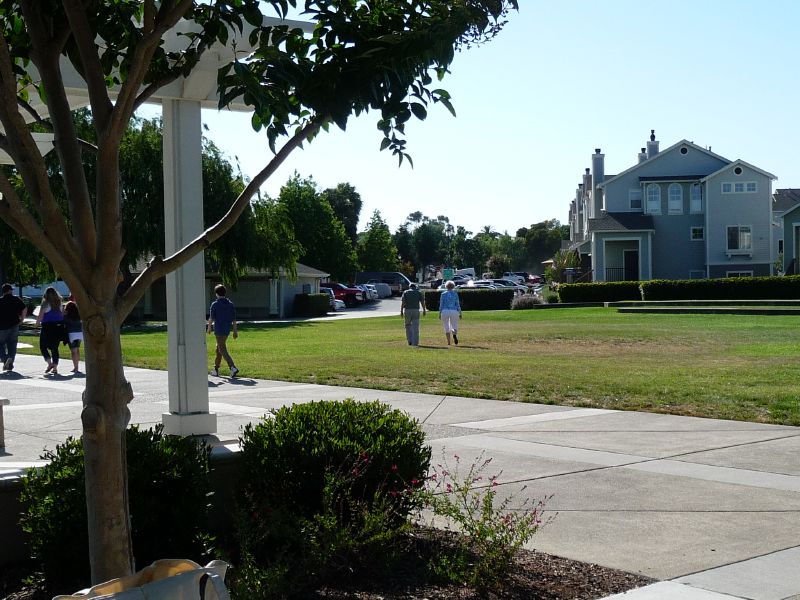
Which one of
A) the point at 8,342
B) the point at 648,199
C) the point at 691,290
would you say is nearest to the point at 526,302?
the point at 691,290

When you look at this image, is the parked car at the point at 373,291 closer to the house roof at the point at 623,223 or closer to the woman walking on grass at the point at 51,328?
the house roof at the point at 623,223

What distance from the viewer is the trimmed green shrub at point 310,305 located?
5912 centimetres

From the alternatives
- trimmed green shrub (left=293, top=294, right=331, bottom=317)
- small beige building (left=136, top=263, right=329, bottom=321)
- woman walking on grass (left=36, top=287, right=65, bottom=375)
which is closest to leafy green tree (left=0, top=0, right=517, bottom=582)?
woman walking on grass (left=36, top=287, right=65, bottom=375)

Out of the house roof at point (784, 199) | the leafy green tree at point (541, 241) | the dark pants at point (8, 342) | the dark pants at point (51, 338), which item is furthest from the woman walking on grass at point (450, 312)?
the leafy green tree at point (541, 241)

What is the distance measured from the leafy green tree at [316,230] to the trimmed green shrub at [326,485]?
8055 cm

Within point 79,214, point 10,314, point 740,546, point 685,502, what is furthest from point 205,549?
point 10,314

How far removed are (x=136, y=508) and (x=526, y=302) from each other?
47.0m

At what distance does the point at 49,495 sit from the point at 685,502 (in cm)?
459

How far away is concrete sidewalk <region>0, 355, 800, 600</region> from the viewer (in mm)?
5500

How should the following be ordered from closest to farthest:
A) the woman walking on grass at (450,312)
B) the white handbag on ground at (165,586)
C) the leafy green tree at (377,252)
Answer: the white handbag on ground at (165,586) → the woman walking on grass at (450,312) → the leafy green tree at (377,252)

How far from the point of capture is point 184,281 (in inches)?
A: 299

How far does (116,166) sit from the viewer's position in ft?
13.0

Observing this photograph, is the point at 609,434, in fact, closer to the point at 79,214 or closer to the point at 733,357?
the point at 79,214

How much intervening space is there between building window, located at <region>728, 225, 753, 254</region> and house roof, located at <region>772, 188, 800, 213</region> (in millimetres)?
15903
